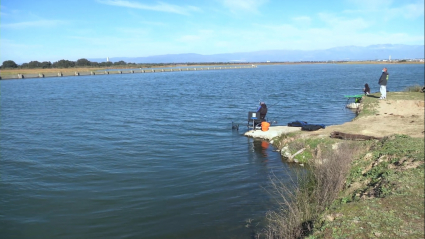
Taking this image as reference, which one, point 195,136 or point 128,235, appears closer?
point 128,235

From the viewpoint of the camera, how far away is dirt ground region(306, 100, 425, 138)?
41.7ft

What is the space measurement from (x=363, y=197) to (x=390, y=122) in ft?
30.7

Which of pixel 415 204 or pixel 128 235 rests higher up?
pixel 415 204

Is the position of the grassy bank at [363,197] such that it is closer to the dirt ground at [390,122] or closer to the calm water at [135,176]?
the calm water at [135,176]

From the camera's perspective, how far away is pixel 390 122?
A: 48.5 ft

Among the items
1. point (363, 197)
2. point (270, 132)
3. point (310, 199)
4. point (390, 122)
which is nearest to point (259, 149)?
point (270, 132)

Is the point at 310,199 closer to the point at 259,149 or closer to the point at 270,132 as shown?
the point at 259,149

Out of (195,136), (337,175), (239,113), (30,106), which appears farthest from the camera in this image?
(30,106)

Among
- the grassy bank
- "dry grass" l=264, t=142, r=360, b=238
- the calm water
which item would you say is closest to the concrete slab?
the calm water

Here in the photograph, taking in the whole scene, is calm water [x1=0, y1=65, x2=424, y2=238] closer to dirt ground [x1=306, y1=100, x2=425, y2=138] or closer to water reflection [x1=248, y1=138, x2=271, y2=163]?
water reflection [x1=248, y1=138, x2=271, y2=163]

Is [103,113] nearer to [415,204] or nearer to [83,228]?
[83,228]

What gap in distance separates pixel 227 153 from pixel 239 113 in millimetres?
11129

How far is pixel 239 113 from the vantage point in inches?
1033

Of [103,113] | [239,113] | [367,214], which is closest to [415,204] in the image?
[367,214]
